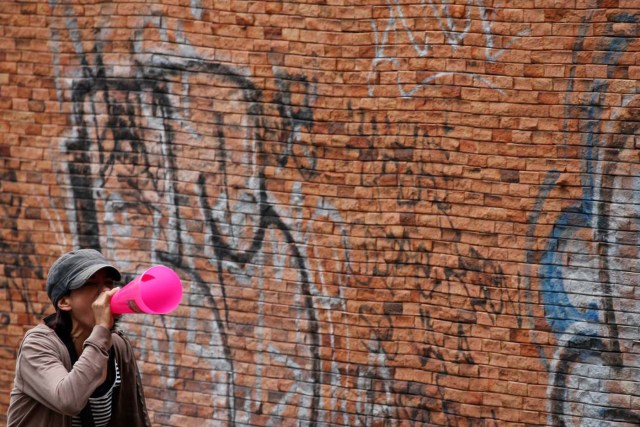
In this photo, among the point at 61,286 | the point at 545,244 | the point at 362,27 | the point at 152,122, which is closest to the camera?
the point at 61,286

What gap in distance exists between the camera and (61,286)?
12.6ft

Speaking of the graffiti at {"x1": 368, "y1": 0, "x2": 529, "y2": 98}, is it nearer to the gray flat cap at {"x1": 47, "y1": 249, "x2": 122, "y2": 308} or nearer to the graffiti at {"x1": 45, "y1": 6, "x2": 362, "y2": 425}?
the graffiti at {"x1": 45, "y1": 6, "x2": 362, "y2": 425}

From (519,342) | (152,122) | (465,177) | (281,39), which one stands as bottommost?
(519,342)

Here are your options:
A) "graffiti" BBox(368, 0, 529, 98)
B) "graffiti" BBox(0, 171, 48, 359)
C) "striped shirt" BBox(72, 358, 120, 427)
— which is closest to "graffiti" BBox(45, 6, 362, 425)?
"graffiti" BBox(0, 171, 48, 359)

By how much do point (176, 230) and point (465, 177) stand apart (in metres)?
2.02

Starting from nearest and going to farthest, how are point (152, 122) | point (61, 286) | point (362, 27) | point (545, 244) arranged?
point (61, 286), point (545, 244), point (362, 27), point (152, 122)

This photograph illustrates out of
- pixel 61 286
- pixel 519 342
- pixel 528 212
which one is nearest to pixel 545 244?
pixel 528 212

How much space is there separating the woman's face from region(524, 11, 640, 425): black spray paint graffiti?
9.14ft

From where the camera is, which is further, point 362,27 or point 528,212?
point 362,27

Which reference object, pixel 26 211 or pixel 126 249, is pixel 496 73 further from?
pixel 26 211

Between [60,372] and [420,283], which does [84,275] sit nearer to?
[60,372]

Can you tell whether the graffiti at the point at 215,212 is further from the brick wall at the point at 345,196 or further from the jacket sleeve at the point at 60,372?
the jacket sleeve at the point at 60,372

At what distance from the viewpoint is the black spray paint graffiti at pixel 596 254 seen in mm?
5438

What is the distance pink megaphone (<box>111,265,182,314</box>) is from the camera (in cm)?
360
